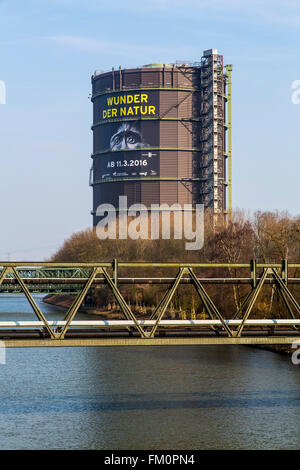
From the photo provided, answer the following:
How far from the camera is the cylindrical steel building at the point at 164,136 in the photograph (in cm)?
13888

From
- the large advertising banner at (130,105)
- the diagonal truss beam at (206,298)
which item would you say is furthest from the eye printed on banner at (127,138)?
the diagonal truss beam at (206,298)

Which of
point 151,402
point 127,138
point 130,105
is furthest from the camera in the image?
point 130,105

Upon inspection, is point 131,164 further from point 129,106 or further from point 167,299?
point 167,299

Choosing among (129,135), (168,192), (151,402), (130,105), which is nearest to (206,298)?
(151,402)

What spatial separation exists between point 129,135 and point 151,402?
337 feet

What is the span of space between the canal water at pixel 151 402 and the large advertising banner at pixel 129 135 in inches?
3204

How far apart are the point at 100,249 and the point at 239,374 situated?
7042 cm

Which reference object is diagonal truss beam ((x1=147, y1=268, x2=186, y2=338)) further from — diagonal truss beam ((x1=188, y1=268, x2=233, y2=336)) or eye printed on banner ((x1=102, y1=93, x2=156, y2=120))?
eye printed on banner ((x1=102, y1=93, x2=156, y2=120))

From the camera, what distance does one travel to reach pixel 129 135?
140750mm

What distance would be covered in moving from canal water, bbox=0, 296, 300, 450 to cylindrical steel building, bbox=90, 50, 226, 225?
79841 mm

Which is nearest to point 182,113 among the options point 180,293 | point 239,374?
point 180,293

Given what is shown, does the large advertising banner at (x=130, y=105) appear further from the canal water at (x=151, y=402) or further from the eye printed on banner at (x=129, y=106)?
the canal water at (x=151, y=402)

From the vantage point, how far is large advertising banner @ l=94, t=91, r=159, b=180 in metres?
139
